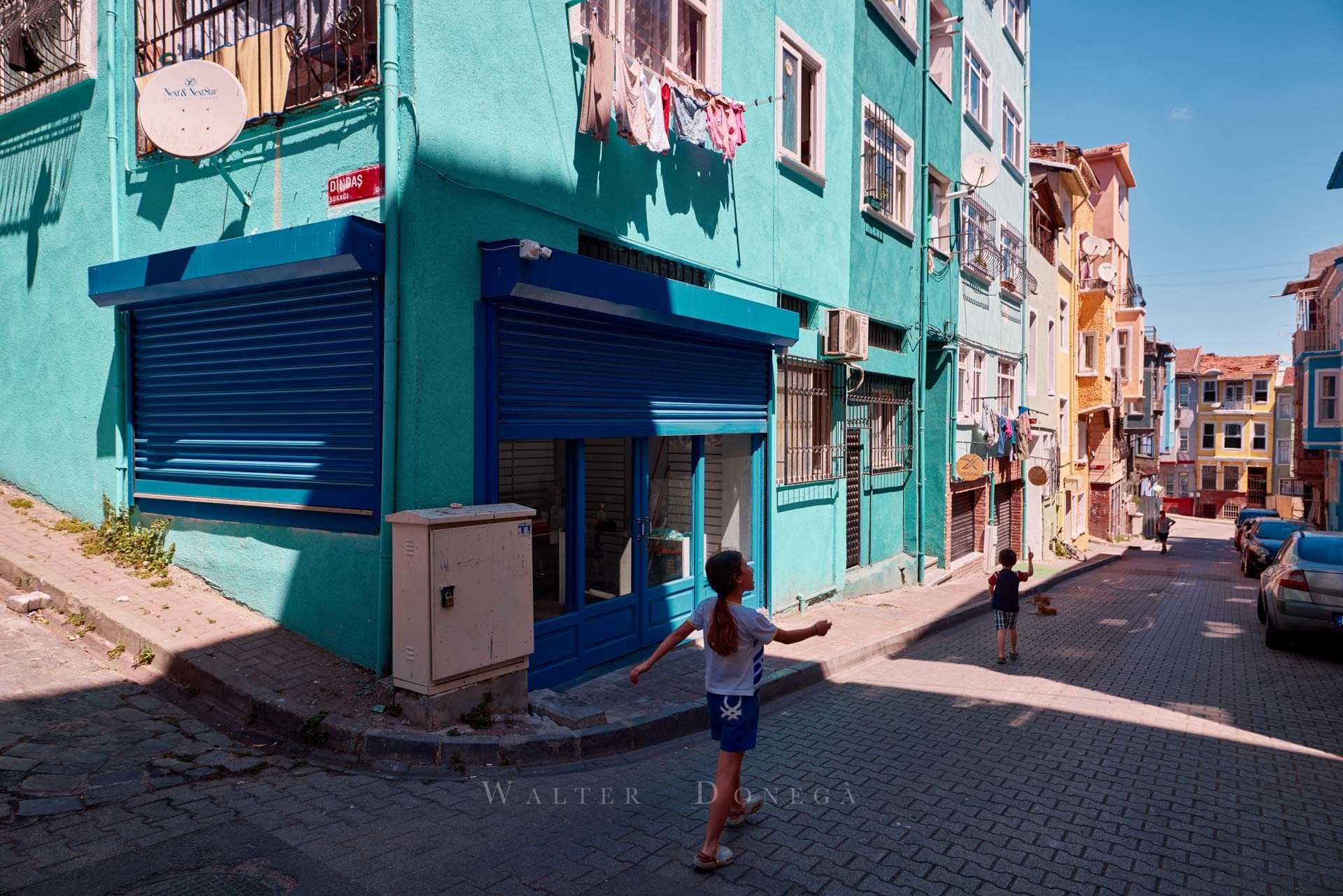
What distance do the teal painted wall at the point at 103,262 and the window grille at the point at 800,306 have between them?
6.25 meters

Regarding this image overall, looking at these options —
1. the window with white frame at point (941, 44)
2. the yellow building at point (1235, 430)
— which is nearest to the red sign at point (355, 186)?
the window with white frame at point (941, 44)

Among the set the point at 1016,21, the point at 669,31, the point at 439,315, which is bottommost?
the point at 439,315

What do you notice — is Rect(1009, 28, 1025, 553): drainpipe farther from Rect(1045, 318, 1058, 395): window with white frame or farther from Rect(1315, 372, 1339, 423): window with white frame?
Rect(1315, 372, 1339, 423): window with white frame

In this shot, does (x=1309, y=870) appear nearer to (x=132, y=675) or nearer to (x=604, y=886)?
(x=604, y=886)

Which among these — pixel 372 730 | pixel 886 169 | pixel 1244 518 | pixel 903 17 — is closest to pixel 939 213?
pixel 886 169

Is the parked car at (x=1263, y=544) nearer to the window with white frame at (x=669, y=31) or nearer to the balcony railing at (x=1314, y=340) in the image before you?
the balcony railing at (x=1314, y=340)

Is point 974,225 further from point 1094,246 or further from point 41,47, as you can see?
point 41,47

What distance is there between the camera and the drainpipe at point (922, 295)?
15430 mm

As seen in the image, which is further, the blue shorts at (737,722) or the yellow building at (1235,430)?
the yellow building at (1235,430)

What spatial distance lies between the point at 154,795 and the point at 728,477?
283 inches

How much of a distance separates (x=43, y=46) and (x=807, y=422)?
10084mm

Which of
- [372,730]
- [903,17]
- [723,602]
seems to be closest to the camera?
[723,602]

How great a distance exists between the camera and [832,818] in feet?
16.4

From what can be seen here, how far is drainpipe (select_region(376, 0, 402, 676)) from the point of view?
616cm
